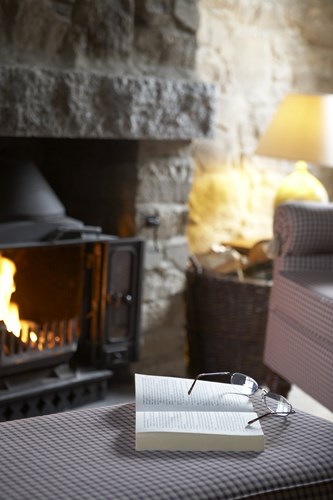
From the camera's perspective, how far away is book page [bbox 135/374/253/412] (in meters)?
1.64

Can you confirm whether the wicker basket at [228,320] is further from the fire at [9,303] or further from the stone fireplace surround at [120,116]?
the fire at [9,303]

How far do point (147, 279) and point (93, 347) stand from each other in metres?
0.33

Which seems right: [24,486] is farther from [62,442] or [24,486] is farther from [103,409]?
[103,409]

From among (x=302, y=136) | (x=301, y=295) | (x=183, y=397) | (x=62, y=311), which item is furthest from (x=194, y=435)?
(x=302, y=136)

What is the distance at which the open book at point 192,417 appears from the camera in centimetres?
149

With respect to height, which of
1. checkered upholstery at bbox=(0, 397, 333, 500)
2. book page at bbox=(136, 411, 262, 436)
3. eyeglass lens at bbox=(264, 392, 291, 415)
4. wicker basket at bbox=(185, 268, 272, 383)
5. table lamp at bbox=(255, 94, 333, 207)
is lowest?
wicker basket at bbox=(185, 268, 272, 383)

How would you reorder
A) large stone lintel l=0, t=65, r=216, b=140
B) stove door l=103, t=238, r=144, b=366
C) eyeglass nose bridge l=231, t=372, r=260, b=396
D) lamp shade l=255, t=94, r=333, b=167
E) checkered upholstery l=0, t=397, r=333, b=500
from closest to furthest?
checkered upholstery l=0, t=397, r=333, b=500, eyeglass nose bridge l=231, t=372, r=260, b=396, large stone lintel l=0, t=65, r=216, b=140, stove door l=103, t=238, r=144, b=366, lamp shade l=255, t=94, r=333, b=167

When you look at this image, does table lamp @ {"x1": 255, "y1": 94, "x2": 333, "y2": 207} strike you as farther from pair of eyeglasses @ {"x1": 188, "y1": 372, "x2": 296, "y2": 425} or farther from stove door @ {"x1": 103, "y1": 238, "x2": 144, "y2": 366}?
pair of eyeglasses @ {"x1": 188, "y1": 372, "x2": 296, "y2": 425}

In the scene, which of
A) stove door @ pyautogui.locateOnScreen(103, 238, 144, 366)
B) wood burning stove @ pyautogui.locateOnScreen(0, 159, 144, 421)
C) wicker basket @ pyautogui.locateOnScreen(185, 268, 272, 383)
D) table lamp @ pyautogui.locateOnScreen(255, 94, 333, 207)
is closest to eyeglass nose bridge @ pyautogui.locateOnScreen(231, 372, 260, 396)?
wood burning stove @ pyautogui.locateOnScreen(0, 159, 144, 421)

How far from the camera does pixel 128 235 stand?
292 centimetres

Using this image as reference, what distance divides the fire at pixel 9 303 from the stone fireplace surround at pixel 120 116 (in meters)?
0.38

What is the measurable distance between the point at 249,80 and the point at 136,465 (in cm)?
237

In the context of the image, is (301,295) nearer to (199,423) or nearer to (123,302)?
(123,302)

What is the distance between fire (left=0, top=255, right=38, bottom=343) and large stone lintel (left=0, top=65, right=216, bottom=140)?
0.38 meters
